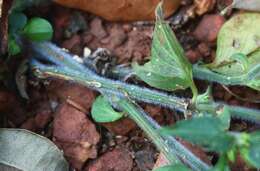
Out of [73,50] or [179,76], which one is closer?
[179,76]

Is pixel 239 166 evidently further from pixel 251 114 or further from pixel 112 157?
pixel 112 157

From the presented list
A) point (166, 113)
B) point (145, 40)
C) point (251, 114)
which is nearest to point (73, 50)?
point (145, 40)

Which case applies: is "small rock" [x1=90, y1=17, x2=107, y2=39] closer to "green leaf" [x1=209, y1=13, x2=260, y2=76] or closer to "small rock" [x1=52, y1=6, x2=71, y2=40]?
"small rock" [x1=52, y1=6, x2=71, y2=40]

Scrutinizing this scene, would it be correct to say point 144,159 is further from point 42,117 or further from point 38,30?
point 38,30

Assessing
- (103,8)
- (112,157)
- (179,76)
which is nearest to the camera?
(179,76)

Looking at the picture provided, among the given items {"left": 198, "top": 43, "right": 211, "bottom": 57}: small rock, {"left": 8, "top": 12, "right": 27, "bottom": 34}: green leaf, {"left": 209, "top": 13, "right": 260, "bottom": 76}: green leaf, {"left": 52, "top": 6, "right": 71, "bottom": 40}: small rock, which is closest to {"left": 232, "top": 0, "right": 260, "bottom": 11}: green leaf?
{"left": 209, "top": 13, "right": 260, "bottom": 76}: green leaf
